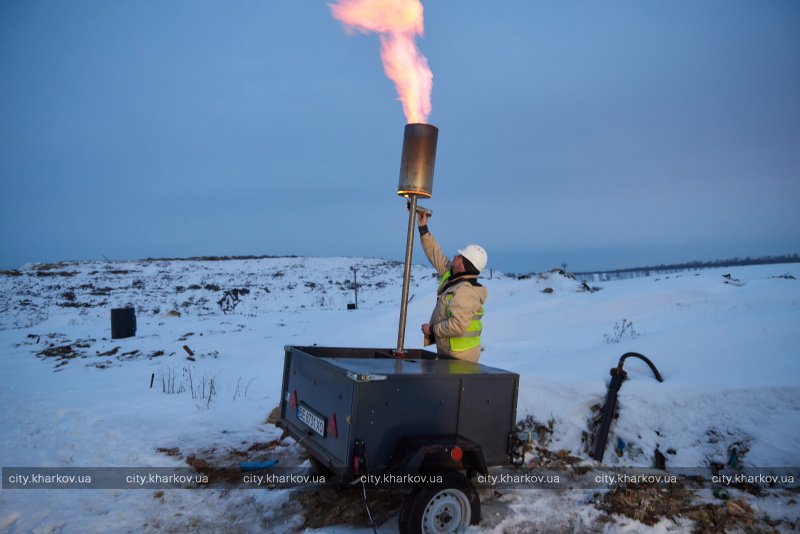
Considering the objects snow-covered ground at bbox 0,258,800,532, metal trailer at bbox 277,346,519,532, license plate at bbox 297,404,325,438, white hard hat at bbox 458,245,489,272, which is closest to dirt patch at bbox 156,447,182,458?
snow-covered ground at bbox 0,258,800,532

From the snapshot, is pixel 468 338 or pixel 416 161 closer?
pixel 468 338

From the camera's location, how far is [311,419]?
3.62 meters

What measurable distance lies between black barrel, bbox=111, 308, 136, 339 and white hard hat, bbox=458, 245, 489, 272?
12.2m

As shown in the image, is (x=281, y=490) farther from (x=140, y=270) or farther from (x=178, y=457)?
(x=140, y=270)

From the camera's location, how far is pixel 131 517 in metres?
3.76

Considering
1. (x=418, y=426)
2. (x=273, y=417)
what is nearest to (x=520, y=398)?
(x=418, y=426)

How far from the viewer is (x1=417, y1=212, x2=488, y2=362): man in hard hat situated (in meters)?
4.54

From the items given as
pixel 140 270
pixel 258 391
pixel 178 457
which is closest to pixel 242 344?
pixel 258 391

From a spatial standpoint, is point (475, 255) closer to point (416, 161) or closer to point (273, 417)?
point (416, 161)

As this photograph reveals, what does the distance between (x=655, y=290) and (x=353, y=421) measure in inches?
417

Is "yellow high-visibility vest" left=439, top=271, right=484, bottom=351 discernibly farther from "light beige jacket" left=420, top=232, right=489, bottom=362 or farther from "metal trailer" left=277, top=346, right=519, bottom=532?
"metal trailer" left=277, top=346, right=519, bottom=532

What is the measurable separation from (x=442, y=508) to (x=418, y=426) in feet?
2.15

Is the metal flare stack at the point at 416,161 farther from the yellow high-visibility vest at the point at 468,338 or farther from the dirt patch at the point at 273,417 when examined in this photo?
the dirt patch at the point at 273,417

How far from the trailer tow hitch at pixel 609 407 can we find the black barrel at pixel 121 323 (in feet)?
42.8
